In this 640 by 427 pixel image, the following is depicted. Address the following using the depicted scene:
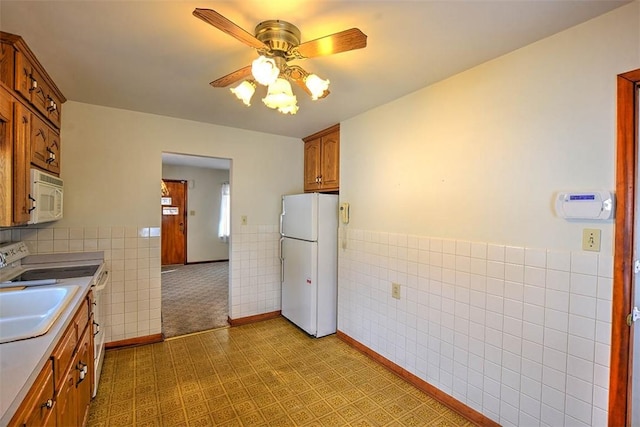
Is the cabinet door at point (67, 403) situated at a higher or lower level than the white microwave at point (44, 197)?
lower

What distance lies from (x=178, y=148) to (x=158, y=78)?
1.10 m

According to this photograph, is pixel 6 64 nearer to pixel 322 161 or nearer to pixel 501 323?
pixel 322 161

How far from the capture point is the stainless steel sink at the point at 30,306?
1.51m

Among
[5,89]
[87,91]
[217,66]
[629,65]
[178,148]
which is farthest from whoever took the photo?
[178,148]

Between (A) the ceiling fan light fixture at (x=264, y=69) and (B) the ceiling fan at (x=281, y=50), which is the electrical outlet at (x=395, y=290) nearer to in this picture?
(B) the ceiling fan at (x=281, y=50)

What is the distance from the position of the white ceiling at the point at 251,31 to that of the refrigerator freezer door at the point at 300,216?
1101 millimetres

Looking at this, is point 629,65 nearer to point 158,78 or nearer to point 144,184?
point 158,78

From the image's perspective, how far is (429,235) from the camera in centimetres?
230

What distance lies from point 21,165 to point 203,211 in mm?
5431

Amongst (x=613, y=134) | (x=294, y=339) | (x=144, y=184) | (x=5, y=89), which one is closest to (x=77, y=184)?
(x=144, y=184)

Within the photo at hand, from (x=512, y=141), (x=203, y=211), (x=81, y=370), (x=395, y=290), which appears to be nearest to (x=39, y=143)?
(x=81, y=370)

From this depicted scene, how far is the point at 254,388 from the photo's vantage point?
236cm

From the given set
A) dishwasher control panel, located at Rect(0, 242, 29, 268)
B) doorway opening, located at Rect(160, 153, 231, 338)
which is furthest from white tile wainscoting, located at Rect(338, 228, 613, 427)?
doorway opening, located at Rect(160, 153, 231, 338)

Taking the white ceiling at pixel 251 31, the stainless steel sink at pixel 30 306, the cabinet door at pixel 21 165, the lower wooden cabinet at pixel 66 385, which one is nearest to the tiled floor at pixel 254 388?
the lower wooden cabinet at pixel 66 385
